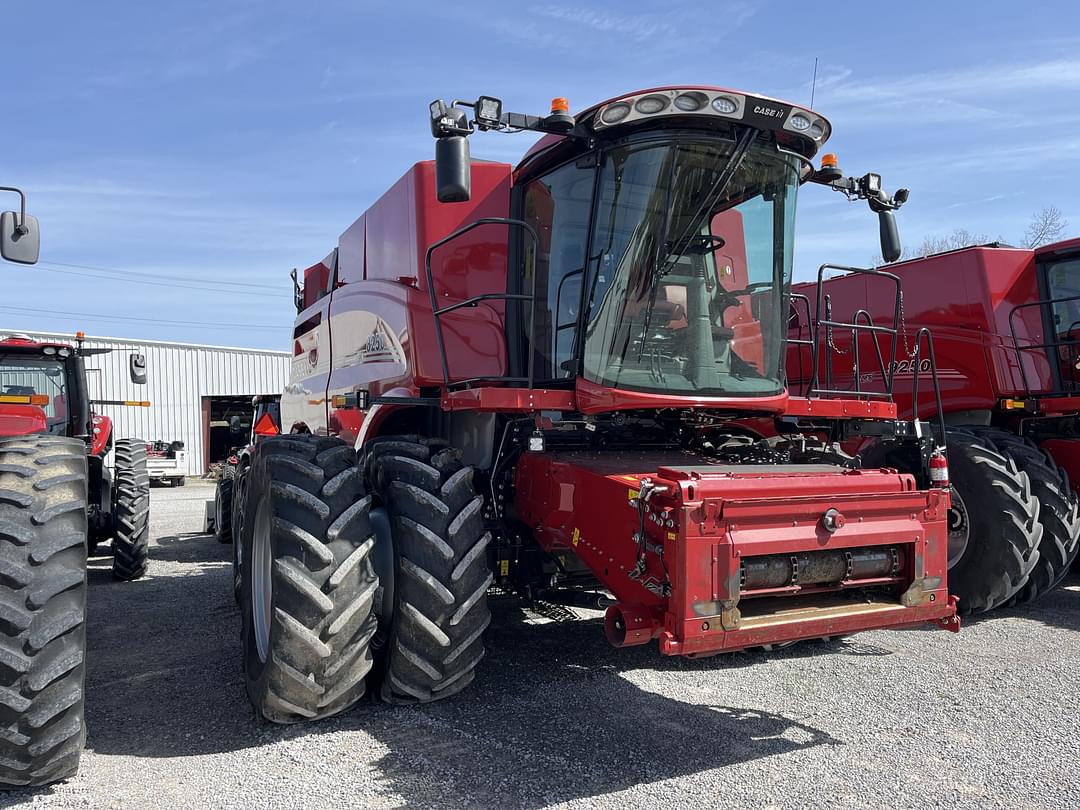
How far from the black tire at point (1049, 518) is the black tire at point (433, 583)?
4.63 m

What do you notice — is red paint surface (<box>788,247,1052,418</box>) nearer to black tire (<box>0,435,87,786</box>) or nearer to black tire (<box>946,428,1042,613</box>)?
black tire (<box>946,428,1042,613</box>)

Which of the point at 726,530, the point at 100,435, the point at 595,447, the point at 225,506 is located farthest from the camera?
the point at 225,506

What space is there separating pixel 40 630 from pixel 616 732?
2455 mm

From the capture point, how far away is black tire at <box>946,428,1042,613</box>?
6.01 m

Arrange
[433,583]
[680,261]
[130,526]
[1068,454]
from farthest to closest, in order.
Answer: [130,526], [1068,454], [680,261], [433,583]

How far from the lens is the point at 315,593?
11.9 ft

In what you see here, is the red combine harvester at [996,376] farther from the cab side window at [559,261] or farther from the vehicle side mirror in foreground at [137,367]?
the vehicle side mirror in foreground at [137,367]

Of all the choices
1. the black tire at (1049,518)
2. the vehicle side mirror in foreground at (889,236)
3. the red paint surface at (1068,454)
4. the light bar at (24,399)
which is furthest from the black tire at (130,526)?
the red paint surface at (1068,454)

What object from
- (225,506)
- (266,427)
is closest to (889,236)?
(225,506)

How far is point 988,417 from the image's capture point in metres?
8.05

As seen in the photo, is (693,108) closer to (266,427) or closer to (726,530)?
(726,530)

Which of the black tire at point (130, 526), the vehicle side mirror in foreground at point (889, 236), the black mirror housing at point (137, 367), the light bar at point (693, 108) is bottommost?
the black tire at point (130, 526)

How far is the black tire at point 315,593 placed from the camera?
363 centimetres

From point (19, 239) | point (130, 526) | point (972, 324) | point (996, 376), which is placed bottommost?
point (130, 526)
